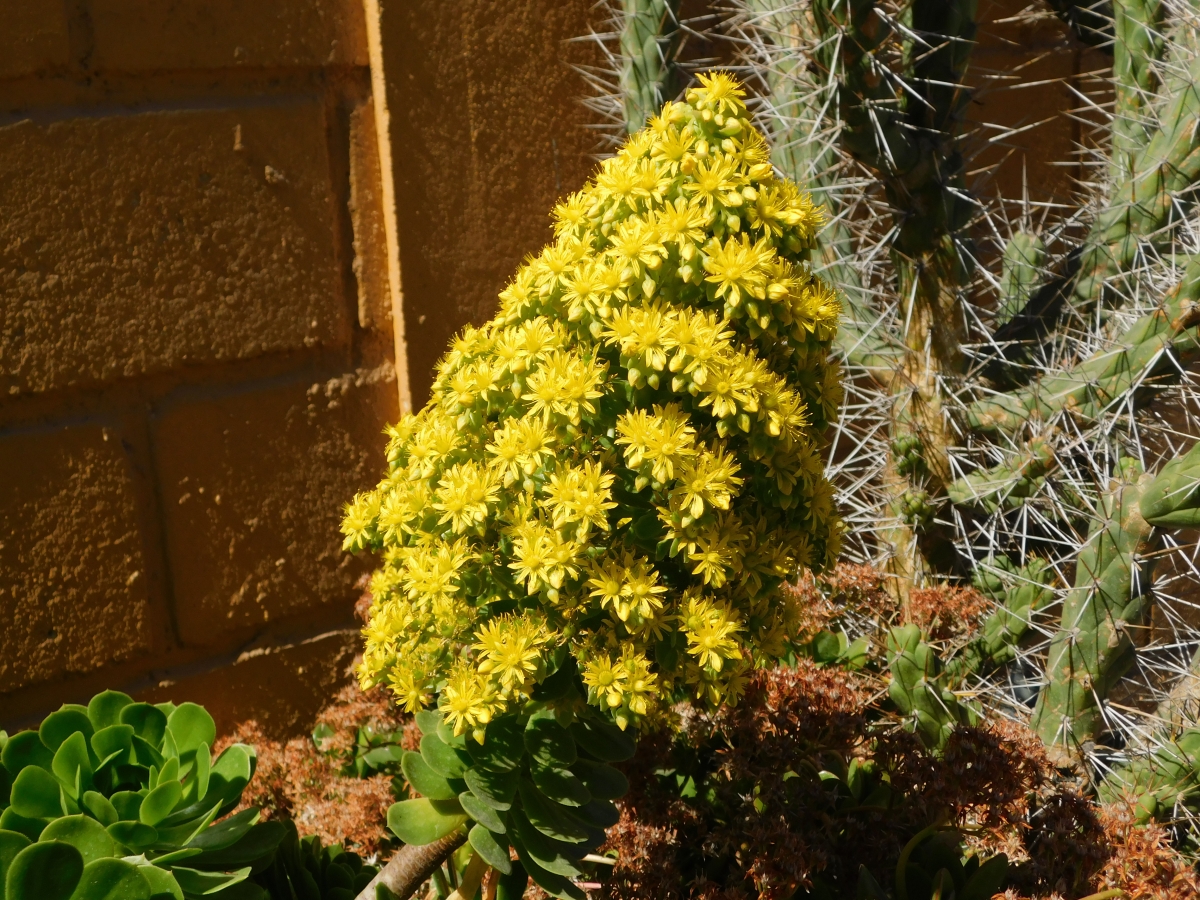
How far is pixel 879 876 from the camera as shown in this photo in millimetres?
1337

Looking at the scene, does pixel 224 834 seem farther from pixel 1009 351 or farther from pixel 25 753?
pixel 1009 351

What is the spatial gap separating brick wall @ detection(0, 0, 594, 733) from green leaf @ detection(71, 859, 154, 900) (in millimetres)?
716

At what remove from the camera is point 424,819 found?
3.98 feet

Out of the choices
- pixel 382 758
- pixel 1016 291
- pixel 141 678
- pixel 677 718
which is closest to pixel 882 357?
pixel 1016 291

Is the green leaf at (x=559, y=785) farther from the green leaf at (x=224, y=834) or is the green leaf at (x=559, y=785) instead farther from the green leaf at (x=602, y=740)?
the green leaf at (x=224, y=834)

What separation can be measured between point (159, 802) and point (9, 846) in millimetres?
145

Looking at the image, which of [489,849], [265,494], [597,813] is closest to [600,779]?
[597,813]

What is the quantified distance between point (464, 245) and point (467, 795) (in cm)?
112

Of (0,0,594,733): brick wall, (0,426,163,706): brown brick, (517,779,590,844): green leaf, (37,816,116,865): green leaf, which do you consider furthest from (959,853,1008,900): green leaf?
(0,426,163,706): brown brick

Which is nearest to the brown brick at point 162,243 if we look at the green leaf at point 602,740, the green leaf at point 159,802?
the green leaf at point 159,802

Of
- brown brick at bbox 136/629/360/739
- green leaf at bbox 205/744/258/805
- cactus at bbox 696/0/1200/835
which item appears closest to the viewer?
green leaf at bbox 205/744/258/805

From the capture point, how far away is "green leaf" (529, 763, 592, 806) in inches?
45.4

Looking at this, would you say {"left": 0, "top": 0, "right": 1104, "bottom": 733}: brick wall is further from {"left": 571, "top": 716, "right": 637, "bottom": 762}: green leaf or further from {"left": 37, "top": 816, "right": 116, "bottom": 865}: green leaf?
{"left": 571, "top": 716, "right": 637, "bottom": 762}: green leaf

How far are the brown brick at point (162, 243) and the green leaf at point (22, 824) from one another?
2.26 ft
